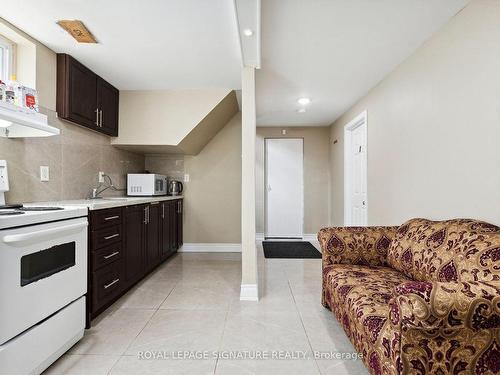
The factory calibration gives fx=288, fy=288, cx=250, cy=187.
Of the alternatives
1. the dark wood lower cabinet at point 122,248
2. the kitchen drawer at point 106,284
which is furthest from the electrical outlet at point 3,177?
the kitchen drawer at point 106,284

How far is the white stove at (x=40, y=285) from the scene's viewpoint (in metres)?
1.34

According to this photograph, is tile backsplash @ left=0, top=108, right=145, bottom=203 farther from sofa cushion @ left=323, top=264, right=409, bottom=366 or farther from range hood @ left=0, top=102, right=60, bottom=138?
sofa cushion @ left=323, top=264, right=409, bottom=366

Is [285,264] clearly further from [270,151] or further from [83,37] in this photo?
[83,37]

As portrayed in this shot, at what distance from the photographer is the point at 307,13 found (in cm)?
198

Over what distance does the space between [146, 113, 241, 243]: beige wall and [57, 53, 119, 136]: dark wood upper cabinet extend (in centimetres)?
121

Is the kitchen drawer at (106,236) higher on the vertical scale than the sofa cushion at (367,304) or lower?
higher

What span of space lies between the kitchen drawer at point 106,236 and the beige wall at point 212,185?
2095 mm

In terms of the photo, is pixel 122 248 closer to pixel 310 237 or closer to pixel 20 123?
pixel 20 123

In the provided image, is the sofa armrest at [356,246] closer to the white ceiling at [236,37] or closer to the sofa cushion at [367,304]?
the sofa cushion at [367,304]

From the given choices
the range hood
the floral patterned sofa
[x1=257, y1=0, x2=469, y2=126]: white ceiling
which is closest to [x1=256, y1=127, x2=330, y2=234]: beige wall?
[x1=257, y1=0, x2=469, y2=126]: white ceiling

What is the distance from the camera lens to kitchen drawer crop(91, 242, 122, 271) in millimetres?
2164

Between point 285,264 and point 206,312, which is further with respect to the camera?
point 285,264

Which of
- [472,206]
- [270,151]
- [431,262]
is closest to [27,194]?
[431,262]

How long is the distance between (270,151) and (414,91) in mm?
3388
